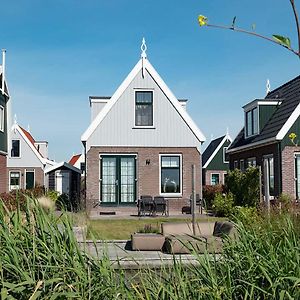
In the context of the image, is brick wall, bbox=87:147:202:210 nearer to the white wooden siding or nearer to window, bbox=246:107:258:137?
the white wooden siding

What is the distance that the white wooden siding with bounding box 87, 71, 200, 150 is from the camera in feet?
79.9

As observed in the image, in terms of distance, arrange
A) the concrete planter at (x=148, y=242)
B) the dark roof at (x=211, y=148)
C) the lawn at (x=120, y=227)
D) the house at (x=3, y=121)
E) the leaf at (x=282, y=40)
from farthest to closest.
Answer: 1. the dark roof at (x=211, y=148)
2. the house at (x=3, y=121)
3. the lawn at (x=120, y=227)
4. the concrete planter at (x=148, y=242)
5. the leaf at (x=282, y=40)

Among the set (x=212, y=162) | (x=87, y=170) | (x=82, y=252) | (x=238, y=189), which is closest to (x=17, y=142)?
(x=212, y=162)

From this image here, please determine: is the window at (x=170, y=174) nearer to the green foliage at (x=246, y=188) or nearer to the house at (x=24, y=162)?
the green foliage at (x=246, y=188)

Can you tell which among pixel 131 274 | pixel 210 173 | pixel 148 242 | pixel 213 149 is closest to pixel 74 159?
pixel 213 149

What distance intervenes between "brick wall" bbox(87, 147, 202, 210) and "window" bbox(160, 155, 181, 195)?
23cm

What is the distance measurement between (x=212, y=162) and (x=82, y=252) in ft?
141

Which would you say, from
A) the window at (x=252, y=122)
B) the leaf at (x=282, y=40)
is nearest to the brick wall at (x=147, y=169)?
the window at (x=252, y=122)

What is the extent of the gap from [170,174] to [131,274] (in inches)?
772

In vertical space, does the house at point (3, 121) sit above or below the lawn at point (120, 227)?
above

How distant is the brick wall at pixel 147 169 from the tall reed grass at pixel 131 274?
19004 mm

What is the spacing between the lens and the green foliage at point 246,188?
73.5ft

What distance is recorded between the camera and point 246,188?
22.8 meters

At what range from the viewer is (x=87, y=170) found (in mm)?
23906
